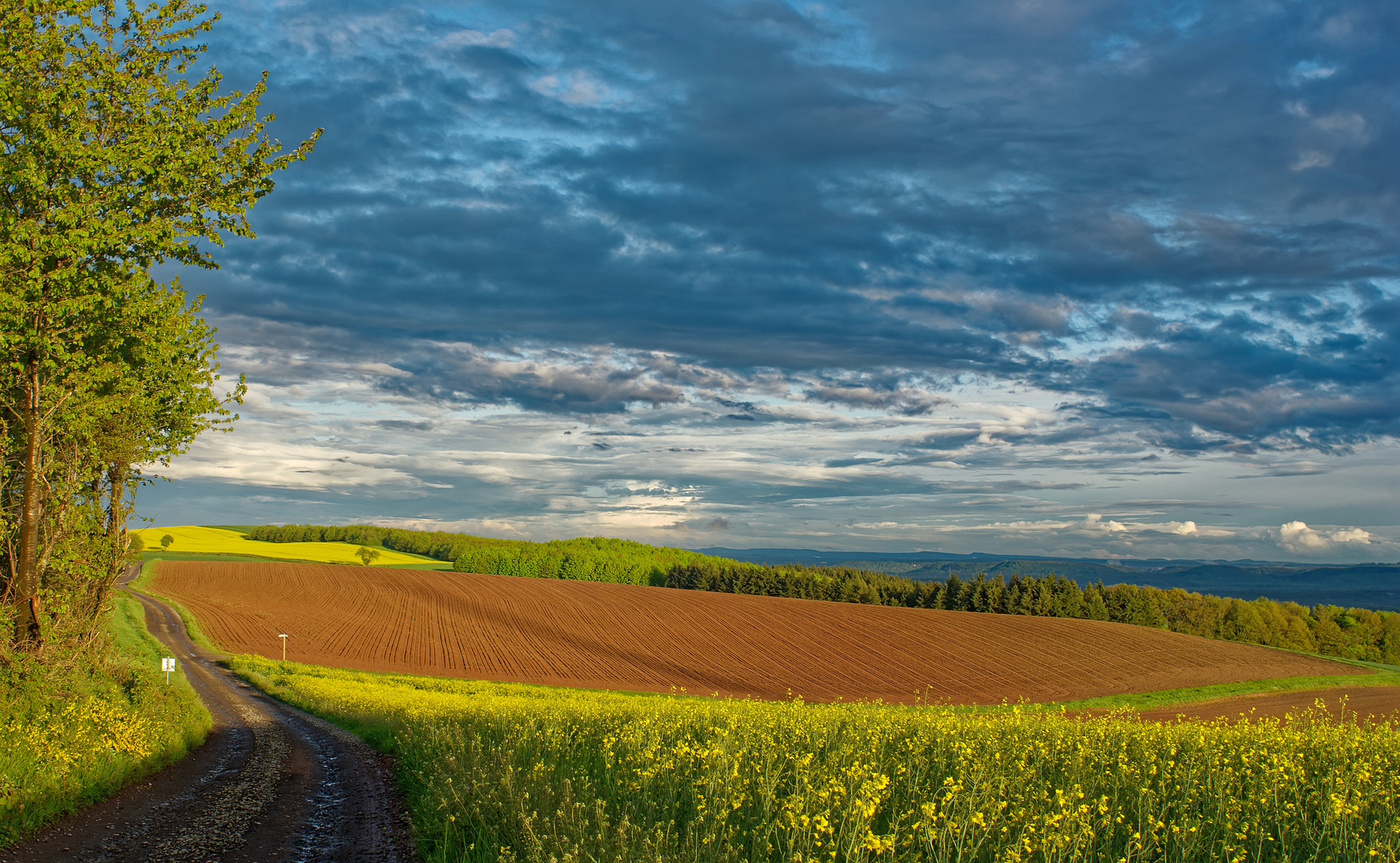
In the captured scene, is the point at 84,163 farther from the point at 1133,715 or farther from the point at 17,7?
the point at 1133,715

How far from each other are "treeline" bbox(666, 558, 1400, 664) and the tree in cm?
8186

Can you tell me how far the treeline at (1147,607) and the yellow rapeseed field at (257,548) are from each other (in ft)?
281

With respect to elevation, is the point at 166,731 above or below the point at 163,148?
below

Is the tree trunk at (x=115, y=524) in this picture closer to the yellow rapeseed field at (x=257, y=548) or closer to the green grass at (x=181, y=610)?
the green grass at (x=181, y=610)

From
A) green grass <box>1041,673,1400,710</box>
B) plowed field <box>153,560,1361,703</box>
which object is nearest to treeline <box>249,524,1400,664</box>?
plowed field <box>153,560,1361,703</box>

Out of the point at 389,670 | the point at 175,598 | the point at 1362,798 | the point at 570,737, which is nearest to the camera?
the point at 1362,798

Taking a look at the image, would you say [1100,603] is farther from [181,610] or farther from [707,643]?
[181,610]

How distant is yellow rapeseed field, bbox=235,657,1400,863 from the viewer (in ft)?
17.5

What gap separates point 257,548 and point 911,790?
6293 inches

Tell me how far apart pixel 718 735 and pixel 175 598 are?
83.2 metres

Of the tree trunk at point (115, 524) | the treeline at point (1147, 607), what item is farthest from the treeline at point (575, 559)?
the tree trunk at point (115, 524)

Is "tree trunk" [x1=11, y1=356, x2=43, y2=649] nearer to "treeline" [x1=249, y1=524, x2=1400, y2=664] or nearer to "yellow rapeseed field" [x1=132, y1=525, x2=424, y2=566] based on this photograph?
"treeline" [x1=249, y1=524, x2=1400, y2=664]

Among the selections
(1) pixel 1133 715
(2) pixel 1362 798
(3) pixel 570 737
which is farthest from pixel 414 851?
(1) pixel 1133 715

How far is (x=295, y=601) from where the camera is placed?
73.4 meters
